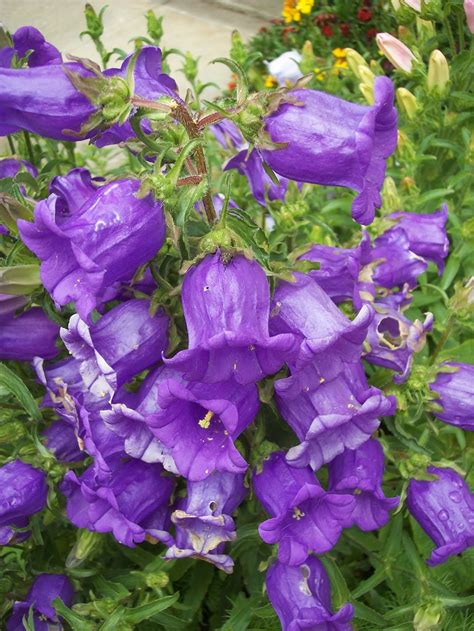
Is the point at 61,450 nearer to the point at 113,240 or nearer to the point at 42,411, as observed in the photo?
the point at 42,411

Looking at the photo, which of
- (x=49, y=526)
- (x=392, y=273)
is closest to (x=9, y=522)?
(x=49, y=526)

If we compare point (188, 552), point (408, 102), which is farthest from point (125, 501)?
point (408, 102)

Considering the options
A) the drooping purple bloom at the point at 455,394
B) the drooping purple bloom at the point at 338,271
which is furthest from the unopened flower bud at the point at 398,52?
the drooping purple bloom at the point at 455,394

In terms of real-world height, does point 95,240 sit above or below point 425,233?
above

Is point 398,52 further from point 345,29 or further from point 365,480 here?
point 345,29

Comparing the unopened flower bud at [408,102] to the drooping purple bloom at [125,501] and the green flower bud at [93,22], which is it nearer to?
the green flower bud at [93,22]

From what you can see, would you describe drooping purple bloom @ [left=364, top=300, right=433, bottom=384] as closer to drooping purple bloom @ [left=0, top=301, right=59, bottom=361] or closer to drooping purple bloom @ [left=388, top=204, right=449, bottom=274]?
drooping purple bloom @ [left=388, top=204, right=449, bottom=274]
